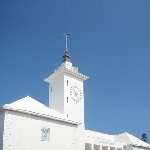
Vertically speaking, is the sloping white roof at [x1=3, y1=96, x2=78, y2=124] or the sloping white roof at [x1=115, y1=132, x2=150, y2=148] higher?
the sloping white roof at [x1=3, y1=96, x2=78, y2=124]

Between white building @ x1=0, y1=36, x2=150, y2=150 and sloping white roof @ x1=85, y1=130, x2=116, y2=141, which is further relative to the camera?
sloping white roof @ x1=85, y1=130, x2=116, y2=141

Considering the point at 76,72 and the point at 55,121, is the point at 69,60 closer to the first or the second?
the point at 76,72

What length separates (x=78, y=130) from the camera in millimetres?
35469

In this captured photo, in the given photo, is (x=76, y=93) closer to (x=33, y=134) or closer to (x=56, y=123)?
(x=56, y=123)

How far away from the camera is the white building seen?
2819 cm

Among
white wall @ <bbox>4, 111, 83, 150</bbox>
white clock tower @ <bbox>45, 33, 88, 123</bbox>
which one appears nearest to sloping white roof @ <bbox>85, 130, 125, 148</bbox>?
white clock tower @ <bbox>45, 33, 88, 123</bbox>

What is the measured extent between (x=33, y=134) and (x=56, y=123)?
3592 mm

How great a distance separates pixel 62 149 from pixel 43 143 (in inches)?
112

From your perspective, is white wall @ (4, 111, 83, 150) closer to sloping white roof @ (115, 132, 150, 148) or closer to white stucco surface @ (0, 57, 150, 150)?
white stucco surface @ (0, 57, 150, 150)

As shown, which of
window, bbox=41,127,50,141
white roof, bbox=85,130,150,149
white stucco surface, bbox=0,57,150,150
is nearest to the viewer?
white stucco surface, bbox=0,57,150,150

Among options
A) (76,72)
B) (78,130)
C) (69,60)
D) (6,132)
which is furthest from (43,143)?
(69,60)

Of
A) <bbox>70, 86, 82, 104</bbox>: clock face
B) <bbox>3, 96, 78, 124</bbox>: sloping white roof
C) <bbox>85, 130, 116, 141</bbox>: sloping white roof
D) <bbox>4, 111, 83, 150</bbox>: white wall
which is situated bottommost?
<bbox>4, 111, 83, 150</bbox>: white wall

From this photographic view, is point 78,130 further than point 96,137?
No

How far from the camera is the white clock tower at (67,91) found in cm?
3944
